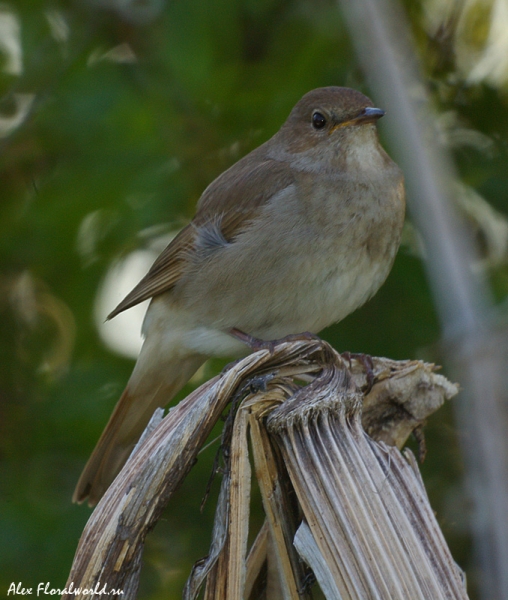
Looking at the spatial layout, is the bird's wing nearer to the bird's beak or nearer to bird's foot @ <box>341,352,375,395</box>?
the bird's beak

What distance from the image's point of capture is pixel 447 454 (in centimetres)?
410

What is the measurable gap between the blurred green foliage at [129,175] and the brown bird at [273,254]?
0.40 feet

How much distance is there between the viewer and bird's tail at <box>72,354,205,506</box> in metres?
3.59

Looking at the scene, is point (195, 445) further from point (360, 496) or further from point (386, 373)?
point (386, 373)

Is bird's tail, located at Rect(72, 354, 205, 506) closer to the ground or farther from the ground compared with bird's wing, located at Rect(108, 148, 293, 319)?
closer to the ground

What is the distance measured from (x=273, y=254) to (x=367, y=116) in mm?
732

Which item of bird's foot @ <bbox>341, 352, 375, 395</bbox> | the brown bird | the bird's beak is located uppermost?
the bird's beak

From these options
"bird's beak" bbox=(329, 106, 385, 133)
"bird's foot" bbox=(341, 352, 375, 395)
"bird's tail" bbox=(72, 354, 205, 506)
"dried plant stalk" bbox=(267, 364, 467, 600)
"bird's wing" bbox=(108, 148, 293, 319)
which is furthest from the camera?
"bird's wing" bbox=(108, 148, 293, 319)

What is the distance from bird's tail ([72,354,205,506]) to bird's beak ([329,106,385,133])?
4.15ft

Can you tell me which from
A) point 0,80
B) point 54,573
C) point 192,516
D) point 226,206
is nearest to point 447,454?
point 192,516

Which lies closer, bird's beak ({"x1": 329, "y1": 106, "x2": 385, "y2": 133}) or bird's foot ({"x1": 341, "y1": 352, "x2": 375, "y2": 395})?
bird's foot ({"x1": 341, "y1": 352, "x2": 375, "y2": 395})

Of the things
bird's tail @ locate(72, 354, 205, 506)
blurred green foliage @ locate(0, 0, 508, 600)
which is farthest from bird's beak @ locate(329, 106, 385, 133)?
bird's tail @ locate(72, 354, 205, 506)

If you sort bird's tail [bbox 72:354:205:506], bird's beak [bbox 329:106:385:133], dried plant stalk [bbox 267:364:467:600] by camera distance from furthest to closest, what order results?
bird's beak [bbox 329:106:385:133], bird's tail [bbox 72:354:205:506], dried plant stalk [bbox 267:364:467:600]

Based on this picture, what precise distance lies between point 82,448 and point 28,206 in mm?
1065
